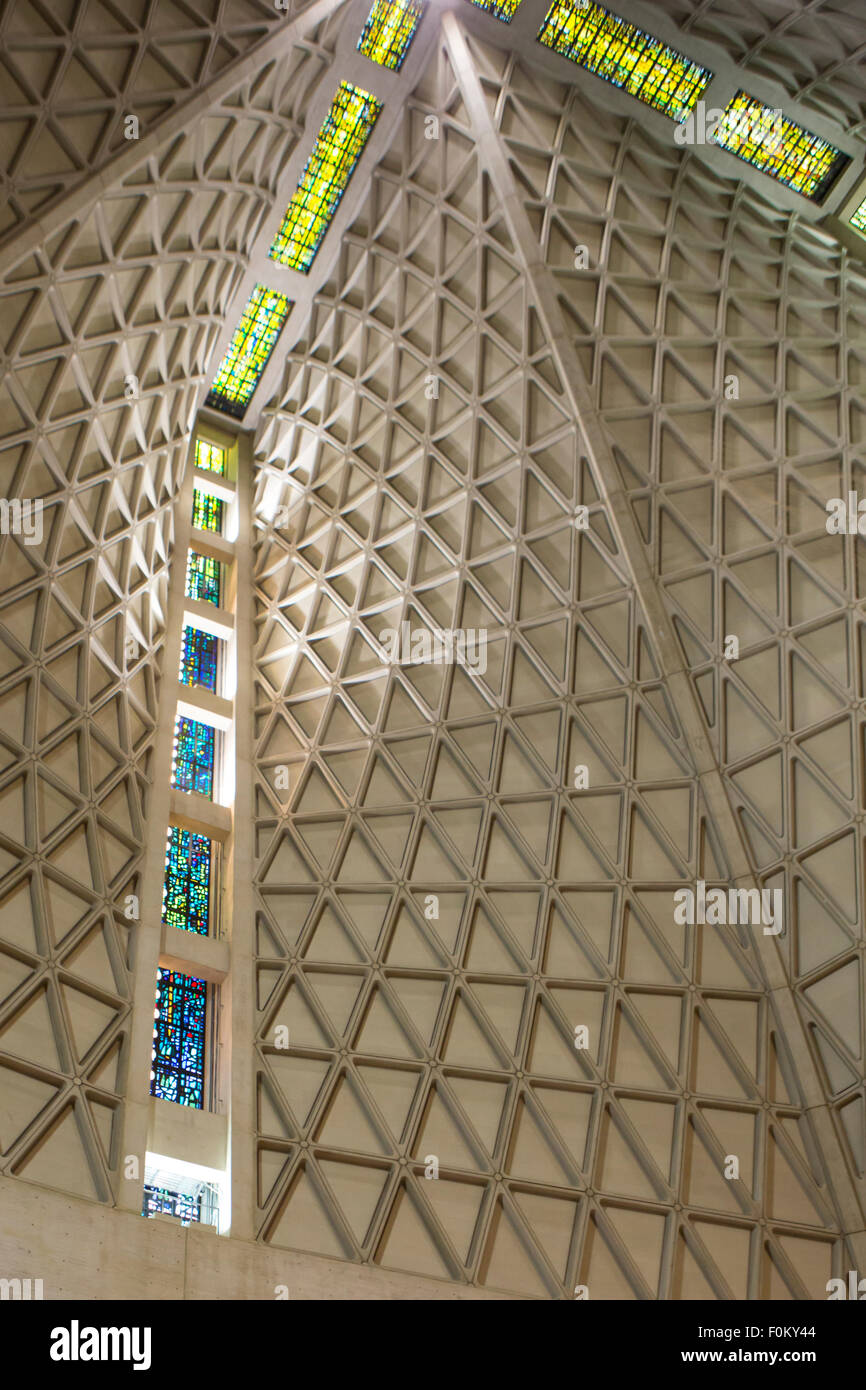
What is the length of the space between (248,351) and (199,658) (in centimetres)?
793

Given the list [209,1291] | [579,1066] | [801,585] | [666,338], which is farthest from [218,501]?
[209,1291]

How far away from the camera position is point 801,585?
84.4 feet

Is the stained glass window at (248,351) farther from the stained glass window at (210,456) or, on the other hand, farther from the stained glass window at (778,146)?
the stained glass window at (778,146)

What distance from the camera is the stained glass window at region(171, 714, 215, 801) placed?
2694cm

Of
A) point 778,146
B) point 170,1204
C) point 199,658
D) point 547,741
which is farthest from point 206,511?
point 170,1204

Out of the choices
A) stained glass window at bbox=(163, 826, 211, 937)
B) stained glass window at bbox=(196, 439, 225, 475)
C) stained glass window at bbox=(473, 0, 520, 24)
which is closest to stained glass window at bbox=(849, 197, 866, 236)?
stained glass window at bbox=(473, 0, 520, 24)

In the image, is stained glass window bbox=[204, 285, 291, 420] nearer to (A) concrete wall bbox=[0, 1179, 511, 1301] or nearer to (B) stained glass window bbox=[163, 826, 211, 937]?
(B) stained glass window bbox=[163, 826, 211, 937]

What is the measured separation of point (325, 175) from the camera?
2936 cm

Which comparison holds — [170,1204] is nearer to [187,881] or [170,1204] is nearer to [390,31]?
[187,881]

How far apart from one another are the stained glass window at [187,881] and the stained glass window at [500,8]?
58.8 feet

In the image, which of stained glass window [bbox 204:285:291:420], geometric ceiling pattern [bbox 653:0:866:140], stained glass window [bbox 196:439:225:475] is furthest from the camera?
stained glass window [bbox 196:439:225:475]

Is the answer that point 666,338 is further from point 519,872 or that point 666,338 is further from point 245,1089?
point 245,1089

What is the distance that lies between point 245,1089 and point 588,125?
67.1 feet

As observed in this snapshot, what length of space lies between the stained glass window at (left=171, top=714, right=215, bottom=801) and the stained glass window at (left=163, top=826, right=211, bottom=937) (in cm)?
122
